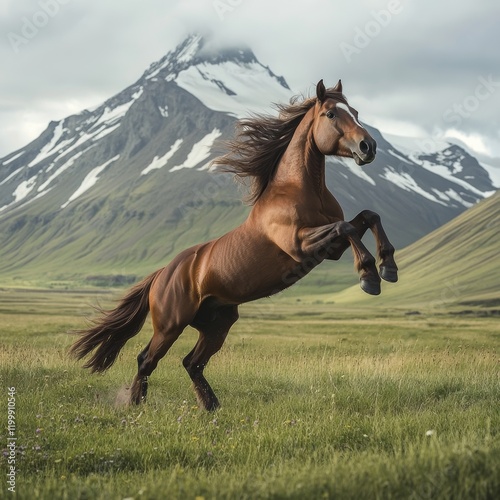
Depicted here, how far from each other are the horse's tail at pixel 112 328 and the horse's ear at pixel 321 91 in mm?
4646

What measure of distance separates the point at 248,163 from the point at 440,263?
183054 mm

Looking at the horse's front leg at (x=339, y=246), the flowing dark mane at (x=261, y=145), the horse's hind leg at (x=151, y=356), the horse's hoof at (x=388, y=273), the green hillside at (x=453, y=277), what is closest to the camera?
the horse's front leg at (x=339, y=246)

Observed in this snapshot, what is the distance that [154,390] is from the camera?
39.4ft

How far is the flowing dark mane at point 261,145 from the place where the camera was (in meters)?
10.2

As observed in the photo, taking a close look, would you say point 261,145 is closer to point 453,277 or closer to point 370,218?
point 370,218

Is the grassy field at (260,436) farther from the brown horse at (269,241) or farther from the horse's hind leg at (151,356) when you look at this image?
the brown horse at (269,241)

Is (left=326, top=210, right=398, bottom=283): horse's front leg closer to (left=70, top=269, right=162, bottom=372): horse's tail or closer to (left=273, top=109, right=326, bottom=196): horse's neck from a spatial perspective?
(left=273, top=109, right=326, bottom=196): horse's neck

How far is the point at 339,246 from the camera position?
8539 mm

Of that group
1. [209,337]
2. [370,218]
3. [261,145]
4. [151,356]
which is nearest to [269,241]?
[370,218]

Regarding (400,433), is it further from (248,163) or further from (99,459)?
(248,163)

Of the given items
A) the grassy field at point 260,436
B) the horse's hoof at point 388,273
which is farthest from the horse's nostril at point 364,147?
the grassy field at point 260,436

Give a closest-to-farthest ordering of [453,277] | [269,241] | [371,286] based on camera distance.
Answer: [371,286] < [269,241] < [453,277]

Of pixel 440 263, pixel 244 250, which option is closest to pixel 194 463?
pixel 244 250

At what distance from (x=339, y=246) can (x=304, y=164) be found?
5.09 ft
